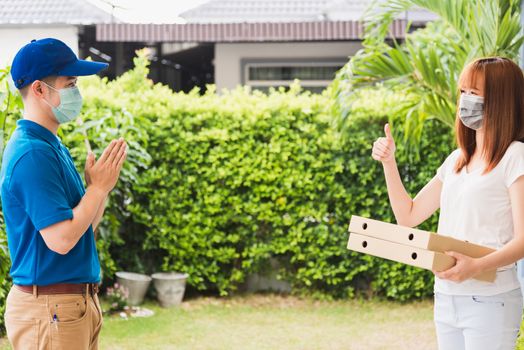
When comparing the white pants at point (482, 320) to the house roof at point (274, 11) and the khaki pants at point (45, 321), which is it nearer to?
the khaki pants at point (45, 321)

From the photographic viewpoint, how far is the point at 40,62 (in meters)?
2.26

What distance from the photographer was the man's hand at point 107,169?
224cm

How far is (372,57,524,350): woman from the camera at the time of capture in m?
2.27

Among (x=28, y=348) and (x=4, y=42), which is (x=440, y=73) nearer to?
(x=28, y=348)

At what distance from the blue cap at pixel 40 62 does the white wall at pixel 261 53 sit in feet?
31.1

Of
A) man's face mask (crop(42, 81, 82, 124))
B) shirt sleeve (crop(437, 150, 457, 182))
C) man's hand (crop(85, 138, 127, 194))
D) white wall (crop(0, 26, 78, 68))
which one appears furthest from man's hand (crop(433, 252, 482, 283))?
white wall (crop(0, 26, 78, 68))

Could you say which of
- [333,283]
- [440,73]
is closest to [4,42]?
[333,283]

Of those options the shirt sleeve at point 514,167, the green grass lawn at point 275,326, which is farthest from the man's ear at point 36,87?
the green grass lawn at point 275,326

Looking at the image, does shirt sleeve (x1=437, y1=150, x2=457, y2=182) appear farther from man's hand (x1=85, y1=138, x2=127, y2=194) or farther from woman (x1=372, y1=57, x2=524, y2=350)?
man's hand (x1=85, y1=138, x2=127, y2=194)

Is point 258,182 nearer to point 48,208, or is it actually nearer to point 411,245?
point 411,245

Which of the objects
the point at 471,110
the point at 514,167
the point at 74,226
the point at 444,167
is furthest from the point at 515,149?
A: the point at 74,226

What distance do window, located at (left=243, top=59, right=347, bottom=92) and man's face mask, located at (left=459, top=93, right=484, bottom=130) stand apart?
931 cm

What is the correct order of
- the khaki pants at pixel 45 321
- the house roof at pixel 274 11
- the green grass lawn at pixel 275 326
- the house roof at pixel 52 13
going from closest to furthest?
1. the khaki pants at pixel 45 321
2. the green grass lawn at pixel 275 326
3. the house roof at pixel 52 13
4. the house roof at pixel 274 11

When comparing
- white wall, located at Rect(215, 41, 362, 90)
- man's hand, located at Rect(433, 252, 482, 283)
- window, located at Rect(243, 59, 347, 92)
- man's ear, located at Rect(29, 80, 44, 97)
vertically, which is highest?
white wall, located at Rect(215, 41, 362, 90)
